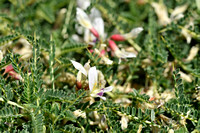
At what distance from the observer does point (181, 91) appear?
1.23 meters

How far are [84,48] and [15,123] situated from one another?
0.61 metres

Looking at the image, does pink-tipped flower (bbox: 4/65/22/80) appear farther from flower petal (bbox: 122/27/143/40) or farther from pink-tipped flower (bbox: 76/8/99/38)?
flower petal (bbox: 122/27/143/40)

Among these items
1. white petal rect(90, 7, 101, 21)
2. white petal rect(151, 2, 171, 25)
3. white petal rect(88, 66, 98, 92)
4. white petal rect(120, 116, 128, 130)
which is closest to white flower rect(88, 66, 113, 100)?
white petal rect(88, 66, 98, 92)

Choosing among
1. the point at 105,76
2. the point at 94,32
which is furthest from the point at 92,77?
the point at 94,32

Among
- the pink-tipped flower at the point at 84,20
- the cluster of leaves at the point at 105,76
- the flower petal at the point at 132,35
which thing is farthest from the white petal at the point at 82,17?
the flower petal at the point at 132,35

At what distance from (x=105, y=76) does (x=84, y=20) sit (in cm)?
40

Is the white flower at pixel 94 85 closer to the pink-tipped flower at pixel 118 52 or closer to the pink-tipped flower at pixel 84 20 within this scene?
the pink-tipped flower at pixel 118 52

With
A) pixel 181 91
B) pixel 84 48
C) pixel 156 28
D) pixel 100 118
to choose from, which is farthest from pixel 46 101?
pixel 156 28

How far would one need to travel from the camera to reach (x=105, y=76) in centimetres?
143

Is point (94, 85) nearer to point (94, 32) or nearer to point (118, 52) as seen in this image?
point (118, 52)

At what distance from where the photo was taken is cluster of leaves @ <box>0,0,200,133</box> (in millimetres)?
1175

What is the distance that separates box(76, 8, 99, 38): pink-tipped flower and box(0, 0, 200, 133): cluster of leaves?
0.13m

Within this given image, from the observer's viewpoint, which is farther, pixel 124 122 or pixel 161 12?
pixel 161 12

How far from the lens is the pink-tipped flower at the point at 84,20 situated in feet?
5.07
